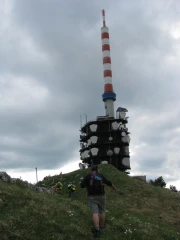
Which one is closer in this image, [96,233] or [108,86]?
[96,233]

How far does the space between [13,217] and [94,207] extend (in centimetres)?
253

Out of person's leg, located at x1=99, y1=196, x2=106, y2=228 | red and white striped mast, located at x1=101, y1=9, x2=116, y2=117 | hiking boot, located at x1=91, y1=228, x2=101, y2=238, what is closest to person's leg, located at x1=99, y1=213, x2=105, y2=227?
person's leg, located at x1=99, y1=196, x2=106, y2=228

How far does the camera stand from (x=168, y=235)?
12.4 metres

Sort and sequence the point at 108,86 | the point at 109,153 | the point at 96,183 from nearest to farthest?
1. the point at 96,183
2. the point at 109,153
3. the point at 108,86

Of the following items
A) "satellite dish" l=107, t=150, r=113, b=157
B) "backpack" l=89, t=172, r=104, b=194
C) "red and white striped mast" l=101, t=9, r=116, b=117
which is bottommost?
"backpack" l=89, t=172, r=104, b=194

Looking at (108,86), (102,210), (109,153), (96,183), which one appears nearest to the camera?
(96,183)

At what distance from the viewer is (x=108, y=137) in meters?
62.4

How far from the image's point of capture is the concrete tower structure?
61.5m

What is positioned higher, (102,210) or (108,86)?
(108,86)

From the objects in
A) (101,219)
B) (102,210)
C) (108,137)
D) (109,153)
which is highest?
(108,137)

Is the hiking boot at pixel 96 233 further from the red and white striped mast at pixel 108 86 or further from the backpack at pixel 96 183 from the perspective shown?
the red and white striped mast at pixel 108 86

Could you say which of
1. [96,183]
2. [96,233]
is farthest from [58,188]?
[96,233]

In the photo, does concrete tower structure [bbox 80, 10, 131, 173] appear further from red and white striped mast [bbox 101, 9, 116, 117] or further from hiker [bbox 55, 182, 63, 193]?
hiker [bbox 55, 182, 63, 193]

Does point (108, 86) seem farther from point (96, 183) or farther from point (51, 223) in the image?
point (51, 223)
